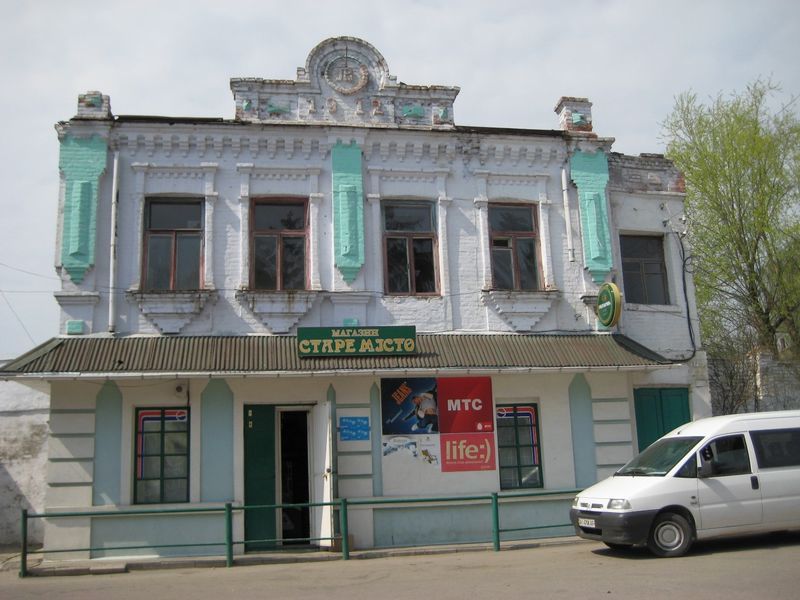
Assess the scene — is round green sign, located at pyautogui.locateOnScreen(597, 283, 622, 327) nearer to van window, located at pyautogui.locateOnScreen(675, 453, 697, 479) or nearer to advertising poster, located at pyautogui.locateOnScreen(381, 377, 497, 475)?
advertising poster, located at pyautogui.locateOnScreen(381, 377, 497, 475)

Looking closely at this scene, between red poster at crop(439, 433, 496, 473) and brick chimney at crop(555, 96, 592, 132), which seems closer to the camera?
red poster at crop(439, 433, 496, 473)

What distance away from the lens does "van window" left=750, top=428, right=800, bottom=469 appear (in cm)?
1109

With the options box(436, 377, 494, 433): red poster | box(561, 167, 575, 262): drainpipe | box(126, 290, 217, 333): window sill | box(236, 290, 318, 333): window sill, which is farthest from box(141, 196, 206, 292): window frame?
box(561, 167, 575, 262): drainpipe

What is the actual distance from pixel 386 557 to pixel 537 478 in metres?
3.55

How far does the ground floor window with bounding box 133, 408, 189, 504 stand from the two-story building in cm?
4

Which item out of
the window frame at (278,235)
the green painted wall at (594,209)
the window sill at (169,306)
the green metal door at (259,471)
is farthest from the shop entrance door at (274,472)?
the green painted wall at (594,209)

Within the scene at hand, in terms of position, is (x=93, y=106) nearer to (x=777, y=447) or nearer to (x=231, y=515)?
(x=231, y=515)

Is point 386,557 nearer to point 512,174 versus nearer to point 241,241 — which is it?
point 241,241

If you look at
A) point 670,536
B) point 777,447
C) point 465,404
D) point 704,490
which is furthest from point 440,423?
point 777,447

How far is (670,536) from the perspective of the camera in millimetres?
10375

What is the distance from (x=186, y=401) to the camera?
13.4 metres

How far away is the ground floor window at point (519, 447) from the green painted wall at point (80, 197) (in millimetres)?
8210

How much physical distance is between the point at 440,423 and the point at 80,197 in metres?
7.83

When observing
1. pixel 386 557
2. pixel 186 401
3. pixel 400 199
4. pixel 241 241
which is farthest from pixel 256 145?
pixel 386 557
